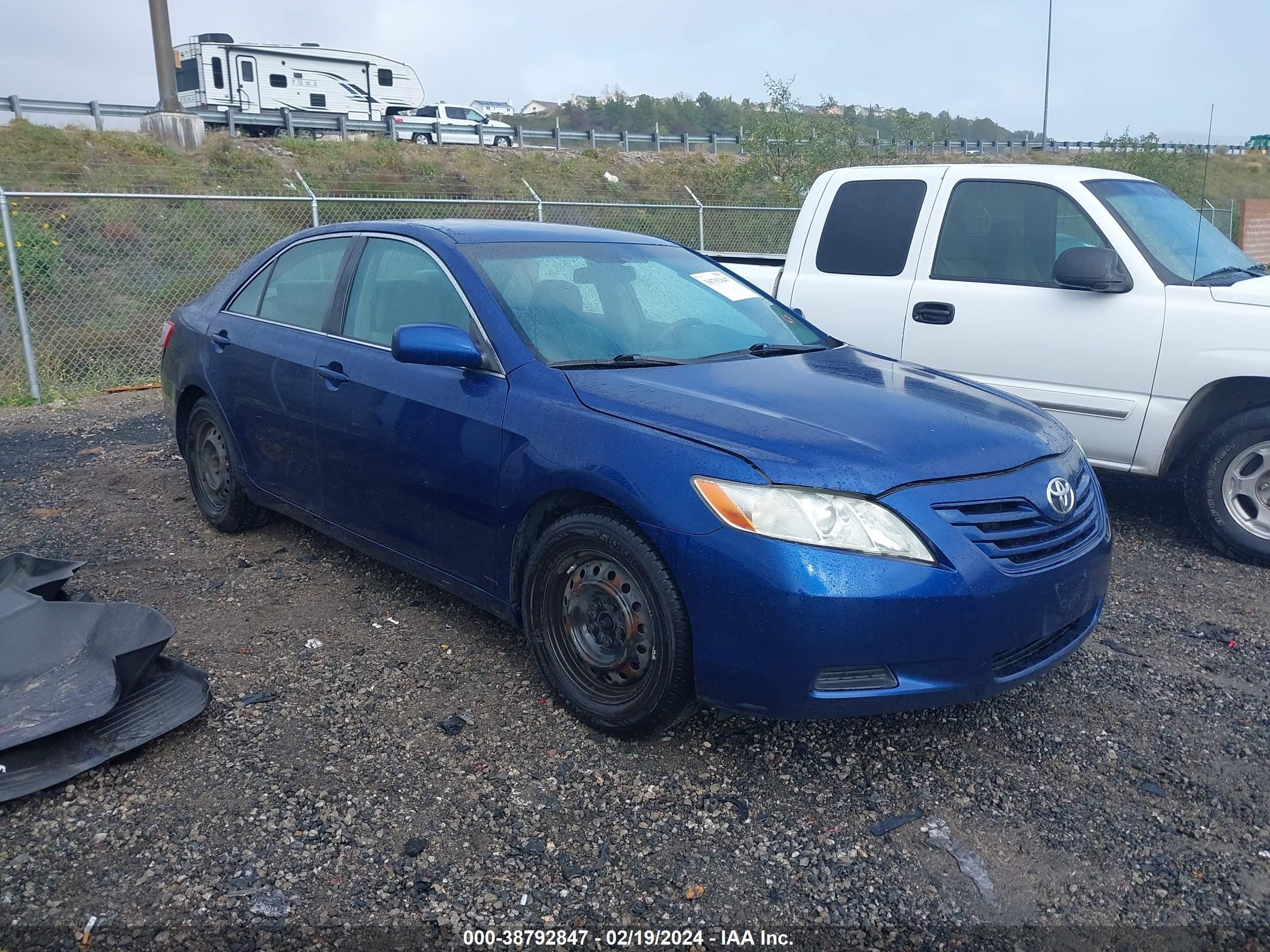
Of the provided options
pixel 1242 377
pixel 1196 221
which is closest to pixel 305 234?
pixel 1242 377

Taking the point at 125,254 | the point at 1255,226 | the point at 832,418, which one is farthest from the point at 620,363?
the point at 1255,226

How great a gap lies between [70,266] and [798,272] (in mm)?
10299

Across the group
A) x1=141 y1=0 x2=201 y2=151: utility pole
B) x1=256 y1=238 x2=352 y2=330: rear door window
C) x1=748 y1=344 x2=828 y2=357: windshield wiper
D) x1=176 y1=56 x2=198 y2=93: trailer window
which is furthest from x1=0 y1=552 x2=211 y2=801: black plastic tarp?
x1=176 y1=56 x2=198 y2=93: trailer window

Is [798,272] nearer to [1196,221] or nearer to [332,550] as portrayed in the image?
[1196,221]

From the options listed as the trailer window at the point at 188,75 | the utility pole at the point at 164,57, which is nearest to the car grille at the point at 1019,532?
the utility pole at the point at 164,57

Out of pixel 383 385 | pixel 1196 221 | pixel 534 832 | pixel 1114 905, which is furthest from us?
pixel 1196 221

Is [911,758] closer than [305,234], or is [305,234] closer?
[911,758]

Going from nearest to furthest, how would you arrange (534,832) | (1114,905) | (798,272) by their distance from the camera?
(1114,905) → (534,832) → (798,272)

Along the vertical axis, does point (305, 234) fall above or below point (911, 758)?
above

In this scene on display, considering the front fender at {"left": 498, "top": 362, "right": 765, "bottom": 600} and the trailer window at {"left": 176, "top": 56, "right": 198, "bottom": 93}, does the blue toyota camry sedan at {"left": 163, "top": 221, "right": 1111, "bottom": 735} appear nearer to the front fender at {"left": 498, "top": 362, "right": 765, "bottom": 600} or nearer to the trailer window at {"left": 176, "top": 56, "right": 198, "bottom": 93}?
the front fender at {"left": 498, "top": 362, "right": 765, "bottom": 600}

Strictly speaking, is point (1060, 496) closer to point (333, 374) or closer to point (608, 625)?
point (608, 625)

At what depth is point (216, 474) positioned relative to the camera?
5281 mm

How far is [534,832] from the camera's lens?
9.18 ft

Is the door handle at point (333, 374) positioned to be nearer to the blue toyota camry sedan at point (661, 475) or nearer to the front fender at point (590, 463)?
the blue toyota camry sedan at point (661, 475)
